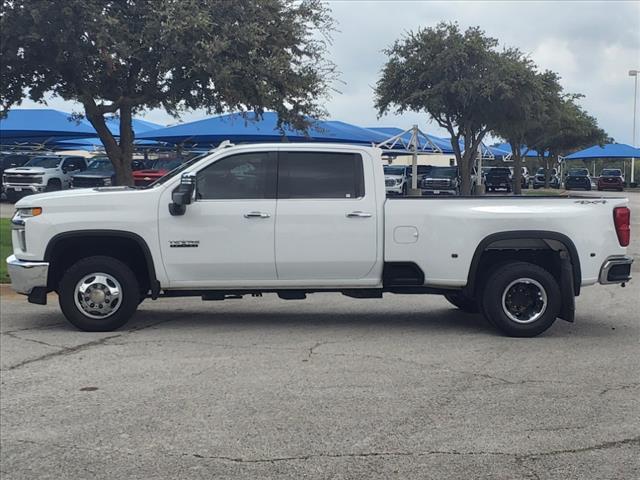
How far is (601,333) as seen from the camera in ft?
28.3

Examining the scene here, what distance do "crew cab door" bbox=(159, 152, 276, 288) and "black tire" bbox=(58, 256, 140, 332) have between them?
0.45 m

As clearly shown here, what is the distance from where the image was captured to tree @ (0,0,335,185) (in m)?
16.5

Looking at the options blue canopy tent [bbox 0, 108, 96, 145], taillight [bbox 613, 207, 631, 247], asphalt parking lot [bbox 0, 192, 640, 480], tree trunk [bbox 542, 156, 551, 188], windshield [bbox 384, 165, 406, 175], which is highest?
blue canopy tent [bbox 0, 108, 96, 145]

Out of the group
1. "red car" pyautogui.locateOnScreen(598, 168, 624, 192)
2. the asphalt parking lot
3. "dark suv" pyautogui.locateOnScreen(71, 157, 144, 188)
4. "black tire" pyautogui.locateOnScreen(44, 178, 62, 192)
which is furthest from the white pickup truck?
"red car" pyautogui.locateOnScreen(598, 168, 624, 192)

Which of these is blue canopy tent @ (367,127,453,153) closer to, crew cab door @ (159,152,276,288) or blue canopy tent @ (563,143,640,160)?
blue canopy tent @ (563,143,640,160)

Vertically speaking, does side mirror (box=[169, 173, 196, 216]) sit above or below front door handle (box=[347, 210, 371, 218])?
above

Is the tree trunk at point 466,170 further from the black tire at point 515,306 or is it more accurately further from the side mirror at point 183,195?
the side mirror at point 183,195

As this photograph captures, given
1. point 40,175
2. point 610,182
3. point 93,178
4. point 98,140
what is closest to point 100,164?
point 93,178

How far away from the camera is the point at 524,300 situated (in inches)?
330

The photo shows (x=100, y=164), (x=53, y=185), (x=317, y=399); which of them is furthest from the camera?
(x=100, y=164)

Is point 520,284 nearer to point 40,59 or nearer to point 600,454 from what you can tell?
point 600,454

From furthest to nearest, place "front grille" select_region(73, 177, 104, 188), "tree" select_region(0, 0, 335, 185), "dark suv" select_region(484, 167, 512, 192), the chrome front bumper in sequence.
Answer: "dark suv" select_region(484, 167, 512, 192), "front grille" select_region(73, 177, 104, 188), "tree" select_region(0, 0, 335, 185), the chrome front bumper

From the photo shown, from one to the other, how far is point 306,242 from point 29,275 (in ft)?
9.24

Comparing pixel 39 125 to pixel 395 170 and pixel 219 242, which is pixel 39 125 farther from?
pixel 219 242
